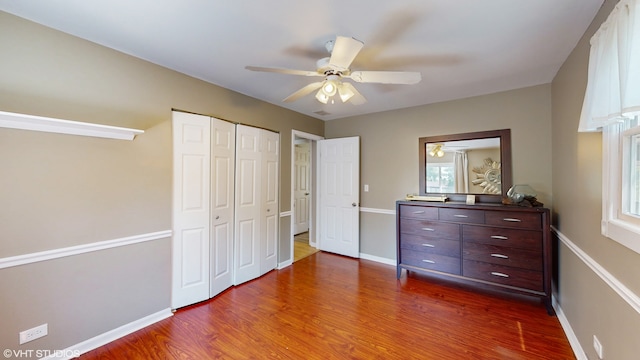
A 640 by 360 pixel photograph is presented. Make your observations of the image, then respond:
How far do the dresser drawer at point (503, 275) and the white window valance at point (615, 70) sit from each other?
1695mm

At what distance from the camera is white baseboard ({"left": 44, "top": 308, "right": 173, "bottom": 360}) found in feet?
6.04

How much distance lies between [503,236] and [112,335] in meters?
3.77

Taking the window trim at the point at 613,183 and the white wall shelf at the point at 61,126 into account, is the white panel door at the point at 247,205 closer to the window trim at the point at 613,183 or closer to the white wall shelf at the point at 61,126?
the white wall shelf at the point at 61,126

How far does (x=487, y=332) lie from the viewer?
7.02 feet

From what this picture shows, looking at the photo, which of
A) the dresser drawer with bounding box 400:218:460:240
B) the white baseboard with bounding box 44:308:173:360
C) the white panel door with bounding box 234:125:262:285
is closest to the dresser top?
the dresser drawer with bounding box 400:218:460:240

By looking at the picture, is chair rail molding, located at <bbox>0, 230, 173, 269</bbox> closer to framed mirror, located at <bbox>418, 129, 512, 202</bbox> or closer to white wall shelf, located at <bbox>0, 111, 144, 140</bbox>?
white wall shelf, located at <bbox>0, 111, 144, 140</bbox>

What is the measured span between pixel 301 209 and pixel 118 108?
14.3 feet

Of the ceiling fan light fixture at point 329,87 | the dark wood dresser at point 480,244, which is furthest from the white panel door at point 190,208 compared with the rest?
the dark wood dresser at point 480,244

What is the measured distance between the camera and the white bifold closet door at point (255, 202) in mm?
3096

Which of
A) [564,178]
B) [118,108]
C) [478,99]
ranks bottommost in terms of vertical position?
[564,178]

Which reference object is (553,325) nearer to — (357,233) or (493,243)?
(493,243)

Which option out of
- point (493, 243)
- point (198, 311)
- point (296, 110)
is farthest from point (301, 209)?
point (493, 243)

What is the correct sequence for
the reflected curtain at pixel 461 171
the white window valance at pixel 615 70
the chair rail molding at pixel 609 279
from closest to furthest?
the white window valance at pixel 615 70, the chair rail molding at pixel 609 279, the reflected curtain at pixel 461 171

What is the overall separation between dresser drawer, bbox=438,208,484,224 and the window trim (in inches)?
50.5
